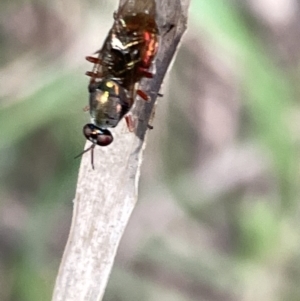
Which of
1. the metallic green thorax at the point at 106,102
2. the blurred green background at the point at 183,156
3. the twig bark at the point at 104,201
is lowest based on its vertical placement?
the twig bark at the point at 104,201

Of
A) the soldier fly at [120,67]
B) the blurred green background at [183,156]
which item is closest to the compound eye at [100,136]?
the soldier fly at [120,67]

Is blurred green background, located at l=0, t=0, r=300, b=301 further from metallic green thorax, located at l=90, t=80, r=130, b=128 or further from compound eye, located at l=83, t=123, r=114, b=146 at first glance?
compound eye, located at l=83, t=123, r=114, b=146

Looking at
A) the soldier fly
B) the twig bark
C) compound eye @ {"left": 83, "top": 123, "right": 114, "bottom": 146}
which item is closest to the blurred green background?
the soldier fly

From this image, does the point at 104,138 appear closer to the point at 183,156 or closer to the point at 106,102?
the point at 106,102

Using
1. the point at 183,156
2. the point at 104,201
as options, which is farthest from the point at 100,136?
the point at 183,156

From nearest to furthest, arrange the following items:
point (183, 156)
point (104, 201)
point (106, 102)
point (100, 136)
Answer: point (104, 201), point (100, 136), point (106, 102), point (183, 156)

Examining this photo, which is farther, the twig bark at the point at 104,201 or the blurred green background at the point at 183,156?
the blurred green background at the point at 183,156

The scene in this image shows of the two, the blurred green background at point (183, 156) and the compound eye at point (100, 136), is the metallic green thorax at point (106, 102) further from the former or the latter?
the blurred green background at point (183, 156)

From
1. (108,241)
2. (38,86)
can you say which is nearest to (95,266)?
(108,241)

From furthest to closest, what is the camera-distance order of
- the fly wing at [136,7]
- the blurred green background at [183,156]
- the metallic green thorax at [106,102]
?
the blurred green background at [183,156] < the metallic green thorax at [106,102] < the fly wing at [136,7]
